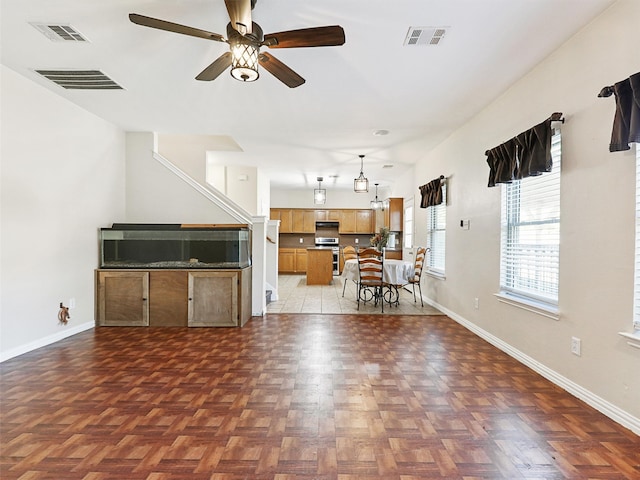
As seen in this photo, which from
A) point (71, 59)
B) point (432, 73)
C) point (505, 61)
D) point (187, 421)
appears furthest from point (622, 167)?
point (71, 59)

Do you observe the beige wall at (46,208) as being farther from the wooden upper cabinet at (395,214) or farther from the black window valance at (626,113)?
the wooden upper cabinet at (395,214)

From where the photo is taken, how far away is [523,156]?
9.18 ft

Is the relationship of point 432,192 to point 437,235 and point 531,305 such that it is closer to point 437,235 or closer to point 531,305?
point 437,235

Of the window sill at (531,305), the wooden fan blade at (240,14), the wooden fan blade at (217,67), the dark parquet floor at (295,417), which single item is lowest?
the dark parquet floor at (295,417)

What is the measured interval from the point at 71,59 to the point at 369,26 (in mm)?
2545

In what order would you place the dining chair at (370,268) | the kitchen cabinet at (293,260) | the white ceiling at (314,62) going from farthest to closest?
the kitchen cabinet at (293,260) → the dining chair at (370,268) → the white ceiling at (314,62)

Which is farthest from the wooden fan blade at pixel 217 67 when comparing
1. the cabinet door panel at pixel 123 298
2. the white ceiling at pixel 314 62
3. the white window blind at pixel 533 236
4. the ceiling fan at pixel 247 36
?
the cabinet door panel at pixel 123 298

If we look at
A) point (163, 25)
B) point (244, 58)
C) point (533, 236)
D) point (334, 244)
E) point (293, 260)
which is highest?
point (163, 25)

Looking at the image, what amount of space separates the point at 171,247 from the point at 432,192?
4.01 metres

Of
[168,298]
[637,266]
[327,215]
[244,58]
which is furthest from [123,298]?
[327,215]

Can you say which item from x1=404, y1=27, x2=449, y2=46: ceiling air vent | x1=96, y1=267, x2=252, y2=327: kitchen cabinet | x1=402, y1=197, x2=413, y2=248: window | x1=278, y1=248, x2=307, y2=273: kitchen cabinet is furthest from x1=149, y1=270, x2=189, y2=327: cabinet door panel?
x1=278, y1=248, x2=307, y2=273: kitchen cabinet

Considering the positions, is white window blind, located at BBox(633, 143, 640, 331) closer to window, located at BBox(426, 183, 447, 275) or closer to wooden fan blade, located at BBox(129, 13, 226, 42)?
wooden fan blade, located at BBox(129, 13, 226, 42)

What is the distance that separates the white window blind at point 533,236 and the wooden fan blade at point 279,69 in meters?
2.10

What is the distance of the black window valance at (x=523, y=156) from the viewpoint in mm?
2529
